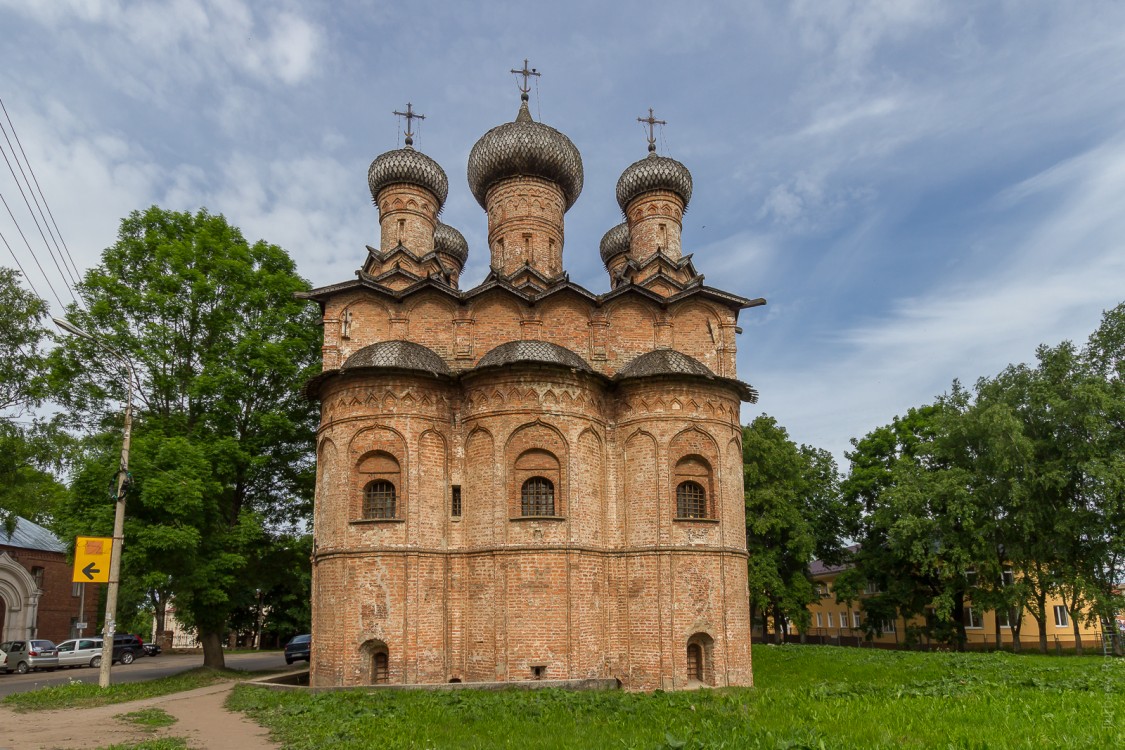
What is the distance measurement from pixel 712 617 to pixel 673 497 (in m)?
2.50

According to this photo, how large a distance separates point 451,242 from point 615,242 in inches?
221

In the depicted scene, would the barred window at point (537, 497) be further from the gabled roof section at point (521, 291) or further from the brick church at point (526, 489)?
the gabled roof section at point (521, 291)

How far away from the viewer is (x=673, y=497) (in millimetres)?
17062

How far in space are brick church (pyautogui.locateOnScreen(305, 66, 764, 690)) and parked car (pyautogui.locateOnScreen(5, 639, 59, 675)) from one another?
1559 cm

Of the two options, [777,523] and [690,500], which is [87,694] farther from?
[777,523]

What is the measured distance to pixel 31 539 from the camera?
34.3 meters

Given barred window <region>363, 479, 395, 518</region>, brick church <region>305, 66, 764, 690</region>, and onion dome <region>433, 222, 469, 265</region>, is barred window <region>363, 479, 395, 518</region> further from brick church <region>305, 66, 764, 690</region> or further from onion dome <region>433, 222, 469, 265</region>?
onion dome <region>433, 222, 469, 265</region>

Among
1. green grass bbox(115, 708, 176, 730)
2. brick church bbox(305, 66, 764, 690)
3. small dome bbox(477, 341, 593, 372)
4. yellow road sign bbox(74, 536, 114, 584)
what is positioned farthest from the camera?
small dome bbox(477, 341, 593, 372)

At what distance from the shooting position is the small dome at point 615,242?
89.5ft

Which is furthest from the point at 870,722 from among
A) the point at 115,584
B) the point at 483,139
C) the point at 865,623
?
the point at 865,623

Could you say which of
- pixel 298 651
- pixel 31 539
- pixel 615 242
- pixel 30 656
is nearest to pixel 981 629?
pixel 615 242

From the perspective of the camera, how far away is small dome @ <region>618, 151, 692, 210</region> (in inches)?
905

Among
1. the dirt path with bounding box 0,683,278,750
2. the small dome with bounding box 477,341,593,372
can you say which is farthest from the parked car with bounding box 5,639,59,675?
the small dome with bounding box 477,341,593,372

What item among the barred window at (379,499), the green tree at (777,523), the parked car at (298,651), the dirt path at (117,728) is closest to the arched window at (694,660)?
the barred window at (379,499)
